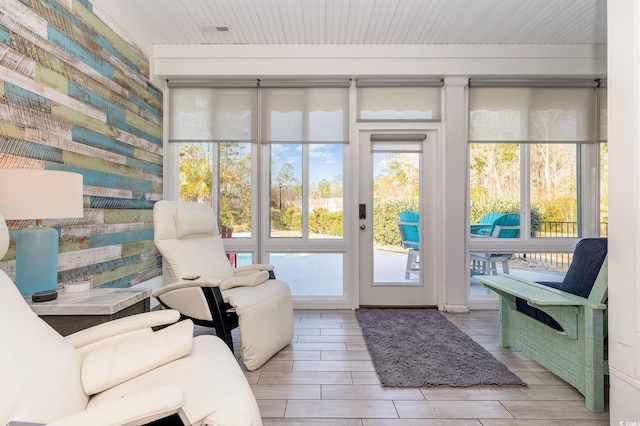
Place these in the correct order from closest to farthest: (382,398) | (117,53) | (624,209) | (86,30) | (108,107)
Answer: (624,209)
(382,398)
(86,30)
(108,107)
(117,53)

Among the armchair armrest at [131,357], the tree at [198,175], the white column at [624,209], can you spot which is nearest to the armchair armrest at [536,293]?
the white column at [624,209]

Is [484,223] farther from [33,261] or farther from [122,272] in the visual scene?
[33,261]

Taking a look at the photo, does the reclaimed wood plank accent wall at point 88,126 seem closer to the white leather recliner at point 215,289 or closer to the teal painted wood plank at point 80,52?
the teal painted wood plank at point 80,52

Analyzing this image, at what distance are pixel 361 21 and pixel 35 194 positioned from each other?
8.87 ft

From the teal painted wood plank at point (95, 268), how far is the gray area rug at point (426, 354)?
204 cm

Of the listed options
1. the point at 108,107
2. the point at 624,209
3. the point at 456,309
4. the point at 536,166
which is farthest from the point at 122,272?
the point at 536,166

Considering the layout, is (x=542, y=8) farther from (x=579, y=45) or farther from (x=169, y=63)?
(x=169, y=63)

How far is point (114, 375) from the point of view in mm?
1156

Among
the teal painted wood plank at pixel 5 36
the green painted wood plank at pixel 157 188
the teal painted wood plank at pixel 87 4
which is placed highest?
the teal painted wood plank at pixel 87 4

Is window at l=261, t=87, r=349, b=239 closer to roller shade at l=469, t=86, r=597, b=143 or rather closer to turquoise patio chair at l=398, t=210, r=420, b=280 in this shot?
turquoise patio chair at l=398, t=210, r=420, b=280

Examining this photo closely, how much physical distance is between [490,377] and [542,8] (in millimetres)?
2868

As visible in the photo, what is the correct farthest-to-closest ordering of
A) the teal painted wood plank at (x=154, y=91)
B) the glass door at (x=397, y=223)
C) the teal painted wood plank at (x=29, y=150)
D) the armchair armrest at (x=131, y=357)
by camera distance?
the glass door at (x=397, y=223) → the teal painted wood plank at (x=154, y=91) → the teal painted wood plank at (x=29, y=150) → the armchair armrest at (x=131, y=357)

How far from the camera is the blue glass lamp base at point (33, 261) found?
1.67 metres

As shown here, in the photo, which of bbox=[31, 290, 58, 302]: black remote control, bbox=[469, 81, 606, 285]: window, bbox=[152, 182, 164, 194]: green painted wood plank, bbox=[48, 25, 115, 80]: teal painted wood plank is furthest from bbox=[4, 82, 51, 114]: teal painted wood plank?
bbox=[469, 81, 606, 285]: window
